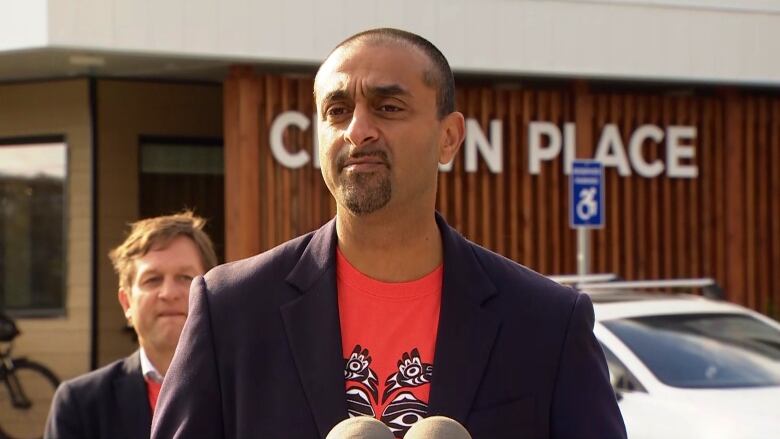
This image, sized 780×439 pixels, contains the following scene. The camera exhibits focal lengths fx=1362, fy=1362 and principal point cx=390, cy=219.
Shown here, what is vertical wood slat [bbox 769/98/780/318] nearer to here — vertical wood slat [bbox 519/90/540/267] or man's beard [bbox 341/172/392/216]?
vertical wood slat [bbox 519/90/540/267]

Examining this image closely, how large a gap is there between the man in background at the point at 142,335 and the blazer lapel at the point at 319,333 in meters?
1.76

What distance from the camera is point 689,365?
789 cm

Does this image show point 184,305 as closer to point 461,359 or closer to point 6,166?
point 461,359

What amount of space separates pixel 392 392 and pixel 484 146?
10.3 m

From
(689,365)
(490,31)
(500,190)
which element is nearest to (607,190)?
Result: (500,190)

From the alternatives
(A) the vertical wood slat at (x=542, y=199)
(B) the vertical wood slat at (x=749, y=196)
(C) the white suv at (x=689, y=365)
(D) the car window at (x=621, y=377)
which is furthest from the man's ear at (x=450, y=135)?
(B) the vertical wood slat at (x=749, y=196)

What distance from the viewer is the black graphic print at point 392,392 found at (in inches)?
99.3

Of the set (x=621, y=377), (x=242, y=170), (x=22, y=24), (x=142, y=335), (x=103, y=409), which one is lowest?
(x=621, y=377)

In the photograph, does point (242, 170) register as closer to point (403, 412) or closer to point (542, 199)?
point (542, 199)

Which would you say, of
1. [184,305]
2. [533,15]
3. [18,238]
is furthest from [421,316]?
[18,238]

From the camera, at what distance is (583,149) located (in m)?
13.0

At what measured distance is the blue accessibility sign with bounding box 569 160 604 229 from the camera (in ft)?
37.8

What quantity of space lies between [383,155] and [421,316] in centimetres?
34

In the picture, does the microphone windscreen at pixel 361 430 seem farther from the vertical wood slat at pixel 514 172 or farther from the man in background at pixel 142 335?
Answer: the vertical wood slat at pixel 514 172
